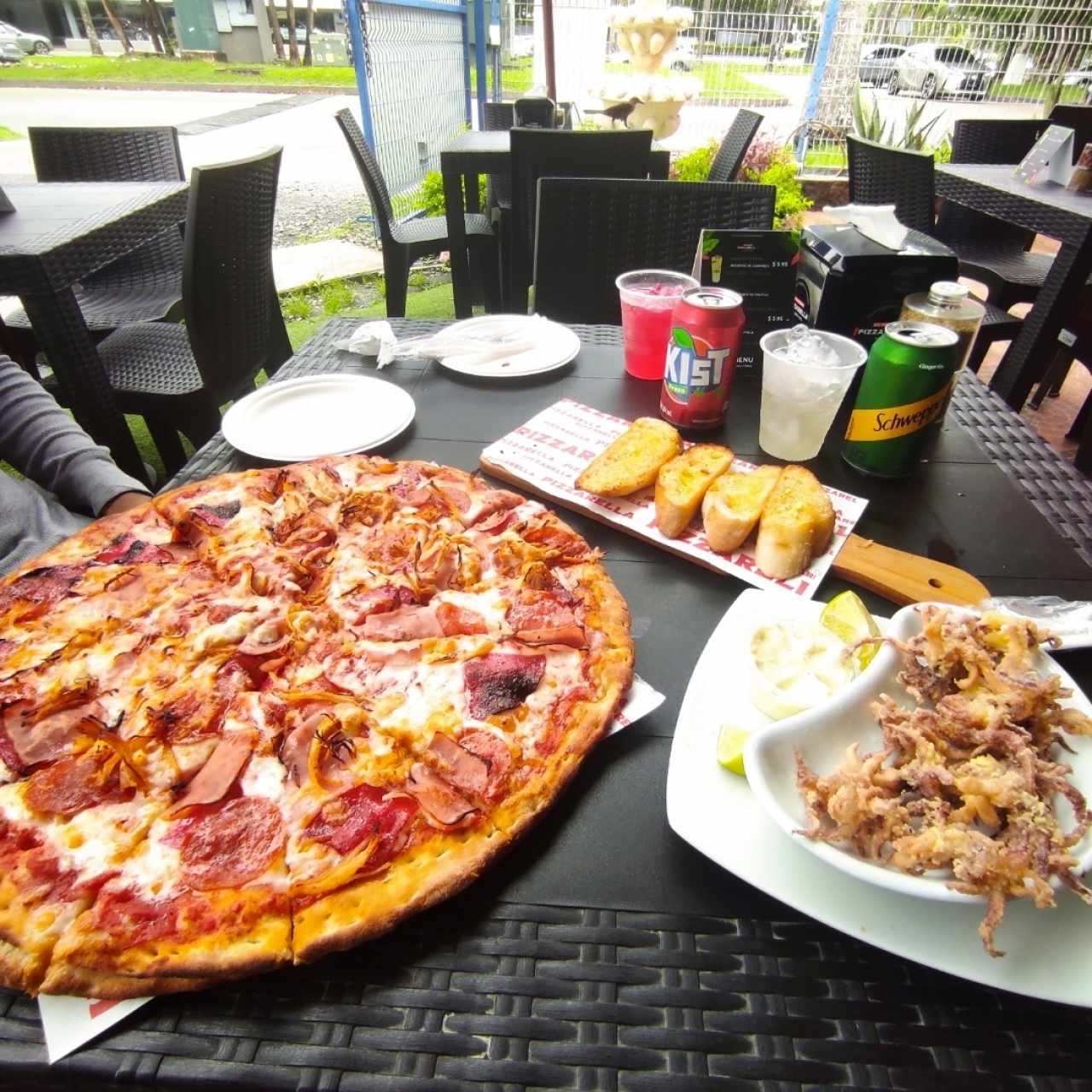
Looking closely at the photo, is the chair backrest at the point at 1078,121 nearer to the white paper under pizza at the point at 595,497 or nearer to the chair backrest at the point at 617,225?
the chair backrest at the point at 617,225

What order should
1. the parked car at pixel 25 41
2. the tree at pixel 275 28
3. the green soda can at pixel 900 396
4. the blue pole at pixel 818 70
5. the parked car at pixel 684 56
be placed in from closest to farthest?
1. the green soda can at pixel 900 396
2. the blue pole at pixel 818 70
3. the parked car at pixel 684 56
4. the tree at pixel 275 28
5. the parked car at pixel 25 41

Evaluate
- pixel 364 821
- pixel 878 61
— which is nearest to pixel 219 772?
pixel 364 821

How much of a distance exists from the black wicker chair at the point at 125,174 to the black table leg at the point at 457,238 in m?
1.36

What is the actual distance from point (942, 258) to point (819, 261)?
0.83 ft

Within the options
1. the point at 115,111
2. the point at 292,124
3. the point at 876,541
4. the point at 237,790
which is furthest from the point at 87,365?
the point at 115,111

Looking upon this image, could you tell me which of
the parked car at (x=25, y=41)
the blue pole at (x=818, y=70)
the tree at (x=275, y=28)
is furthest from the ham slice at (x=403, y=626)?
the parked car at (x=25, y=41)

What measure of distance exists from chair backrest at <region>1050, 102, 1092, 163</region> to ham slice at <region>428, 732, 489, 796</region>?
17.4ft

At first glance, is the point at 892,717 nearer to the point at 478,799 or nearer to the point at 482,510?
the point at 478,799

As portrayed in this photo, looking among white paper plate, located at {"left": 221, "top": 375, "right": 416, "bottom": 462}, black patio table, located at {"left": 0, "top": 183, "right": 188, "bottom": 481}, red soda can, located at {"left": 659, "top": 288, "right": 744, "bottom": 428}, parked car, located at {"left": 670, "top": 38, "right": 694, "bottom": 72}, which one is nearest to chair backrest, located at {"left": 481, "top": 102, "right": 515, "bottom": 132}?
parked car, located at {"left": 670, "top": 38, "right": 694, "bottom": 72}

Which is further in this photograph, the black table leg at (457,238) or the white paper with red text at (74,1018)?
the black table leg at (457,238)

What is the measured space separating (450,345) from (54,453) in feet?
3.33

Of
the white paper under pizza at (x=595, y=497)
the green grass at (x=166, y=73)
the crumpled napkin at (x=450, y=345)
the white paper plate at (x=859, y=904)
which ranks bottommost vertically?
the green grass at (x=166, y=73)

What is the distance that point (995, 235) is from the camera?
12.9 feet

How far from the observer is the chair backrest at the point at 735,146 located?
14.7ft
